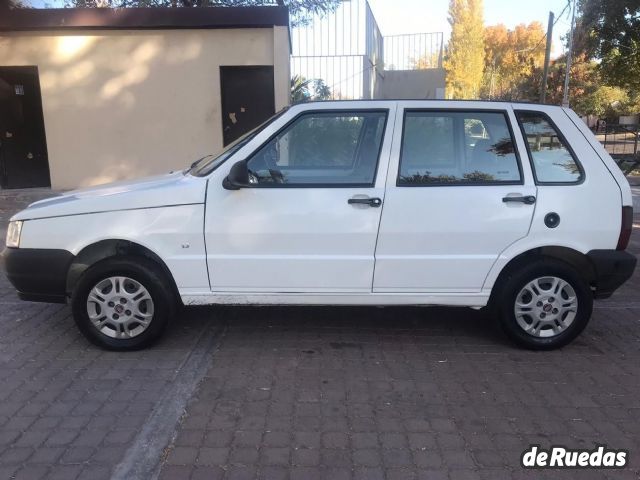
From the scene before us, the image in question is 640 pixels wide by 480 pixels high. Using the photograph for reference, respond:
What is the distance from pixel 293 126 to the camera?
416 cm

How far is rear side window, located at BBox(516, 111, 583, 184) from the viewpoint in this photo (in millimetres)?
4137

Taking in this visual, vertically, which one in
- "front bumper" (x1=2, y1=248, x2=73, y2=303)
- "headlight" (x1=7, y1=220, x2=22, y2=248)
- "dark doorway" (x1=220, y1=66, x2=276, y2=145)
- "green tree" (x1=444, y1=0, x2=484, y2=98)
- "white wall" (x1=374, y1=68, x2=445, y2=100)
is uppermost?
"green tree" (x1=444, y1=0, x2=484, y2=98)

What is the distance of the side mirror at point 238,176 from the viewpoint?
154 inches

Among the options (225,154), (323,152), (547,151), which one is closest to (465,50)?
(547,151)

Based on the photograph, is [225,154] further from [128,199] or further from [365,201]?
[365,201]

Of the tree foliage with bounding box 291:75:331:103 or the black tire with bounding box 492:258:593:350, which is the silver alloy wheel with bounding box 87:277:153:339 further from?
the tree foliage with bounding box 291:75:331:103

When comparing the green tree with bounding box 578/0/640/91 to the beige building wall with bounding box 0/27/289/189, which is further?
the green tree with bounding box 578/0/640/91

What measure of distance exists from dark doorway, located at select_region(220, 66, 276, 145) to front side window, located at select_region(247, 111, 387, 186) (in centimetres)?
672

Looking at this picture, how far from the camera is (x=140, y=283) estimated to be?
404 centimetres

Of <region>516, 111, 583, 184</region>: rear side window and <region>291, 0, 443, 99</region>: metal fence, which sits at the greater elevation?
<region>291, 0, 443, 99</region>: metal fence

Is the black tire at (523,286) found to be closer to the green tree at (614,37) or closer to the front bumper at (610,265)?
the front bumper at (610,265)

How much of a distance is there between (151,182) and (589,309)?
11.2ft

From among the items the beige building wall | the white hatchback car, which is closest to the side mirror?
the white hatchback car

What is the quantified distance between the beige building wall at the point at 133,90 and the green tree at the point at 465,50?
40777 millimetres
